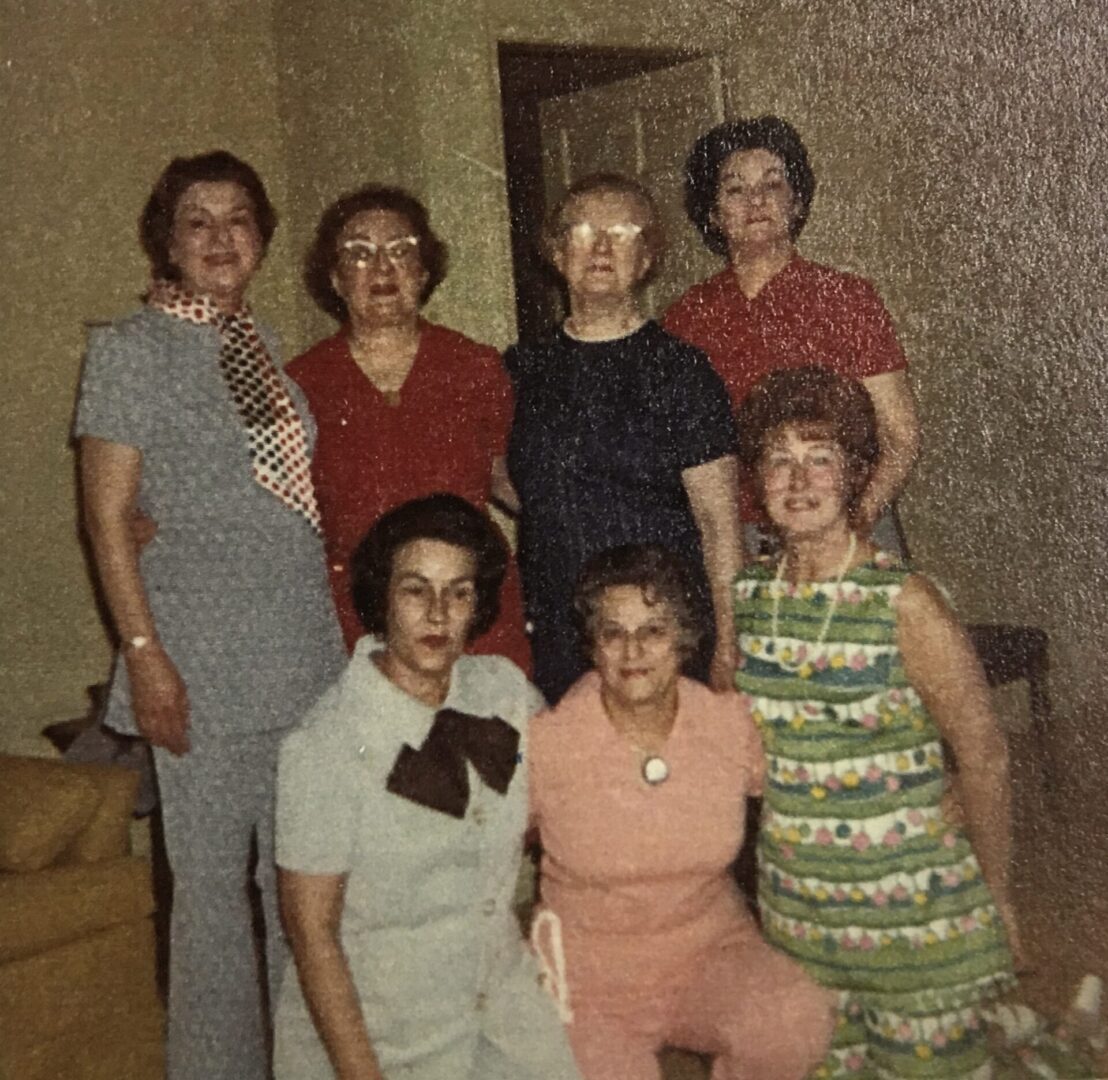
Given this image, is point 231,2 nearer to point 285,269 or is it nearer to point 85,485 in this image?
point 285,269

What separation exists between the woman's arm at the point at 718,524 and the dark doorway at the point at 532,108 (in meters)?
0.48

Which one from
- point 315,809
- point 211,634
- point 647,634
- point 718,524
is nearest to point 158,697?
point 211,634

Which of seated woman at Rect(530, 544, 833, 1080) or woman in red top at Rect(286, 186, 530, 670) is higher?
woman in red top at Rect(286, 186, 530, 670)

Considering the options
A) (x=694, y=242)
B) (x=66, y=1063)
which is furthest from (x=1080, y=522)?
(x=66, y=1063)

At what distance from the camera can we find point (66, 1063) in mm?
1708

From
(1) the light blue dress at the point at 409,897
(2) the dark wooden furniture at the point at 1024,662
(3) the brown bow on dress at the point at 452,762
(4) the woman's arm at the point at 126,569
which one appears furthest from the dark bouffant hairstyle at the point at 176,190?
(2) the dark wooden furniture at the point at 1024,662

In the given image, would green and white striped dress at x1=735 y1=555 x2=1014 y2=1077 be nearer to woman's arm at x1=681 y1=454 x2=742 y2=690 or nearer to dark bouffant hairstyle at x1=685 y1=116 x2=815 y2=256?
woman's arm at x1=681 y1=454 x2=742 y2=690

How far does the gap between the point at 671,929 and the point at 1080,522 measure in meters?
1.11

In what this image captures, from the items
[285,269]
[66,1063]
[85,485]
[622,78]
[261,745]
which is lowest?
[66,1063]

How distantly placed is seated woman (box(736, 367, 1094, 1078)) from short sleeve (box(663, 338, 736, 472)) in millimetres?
160

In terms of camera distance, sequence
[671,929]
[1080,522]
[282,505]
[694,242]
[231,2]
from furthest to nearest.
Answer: [231,2] < [1080,522] < [694,242] < [282,505] < [671,929]

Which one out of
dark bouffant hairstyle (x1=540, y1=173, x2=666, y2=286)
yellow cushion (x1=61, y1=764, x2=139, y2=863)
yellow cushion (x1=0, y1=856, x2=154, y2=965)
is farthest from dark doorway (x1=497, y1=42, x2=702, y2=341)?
yellow cushion (x1=0, y1=856, x2=154, y2=965)

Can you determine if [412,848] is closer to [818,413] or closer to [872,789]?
[872,789]

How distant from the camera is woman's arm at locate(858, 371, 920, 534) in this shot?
1719mm
